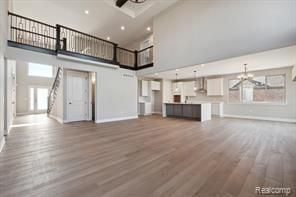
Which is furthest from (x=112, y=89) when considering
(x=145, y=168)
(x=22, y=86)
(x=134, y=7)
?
(x=22, y=86)

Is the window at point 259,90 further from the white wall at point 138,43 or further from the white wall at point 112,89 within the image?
the white wall at point 112,89

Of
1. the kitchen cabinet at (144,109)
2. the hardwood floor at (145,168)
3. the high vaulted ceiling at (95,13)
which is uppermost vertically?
the high vaulted ceiling at (95,13)

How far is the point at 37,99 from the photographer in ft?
40.0

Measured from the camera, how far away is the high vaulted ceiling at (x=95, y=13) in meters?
6.78

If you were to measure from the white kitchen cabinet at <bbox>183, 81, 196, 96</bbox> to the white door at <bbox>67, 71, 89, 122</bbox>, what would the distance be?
732 centimetres

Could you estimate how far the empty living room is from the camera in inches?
83.7

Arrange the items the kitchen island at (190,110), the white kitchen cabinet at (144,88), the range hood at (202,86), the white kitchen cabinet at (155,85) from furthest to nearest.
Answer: the white kitchen cabinet at (155,85)
the white kitchen cabinet at (144,88)
the range hood at (202,86)
the kitchen island at (190,110)

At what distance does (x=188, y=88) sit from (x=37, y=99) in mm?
12646

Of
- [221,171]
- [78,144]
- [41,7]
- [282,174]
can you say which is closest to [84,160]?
[78,144]

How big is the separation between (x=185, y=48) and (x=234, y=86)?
16.7 feet

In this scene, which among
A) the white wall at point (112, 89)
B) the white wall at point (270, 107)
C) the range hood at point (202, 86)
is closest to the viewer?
the white wall at point (112, 89)

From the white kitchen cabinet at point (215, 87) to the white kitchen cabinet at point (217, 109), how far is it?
698mm

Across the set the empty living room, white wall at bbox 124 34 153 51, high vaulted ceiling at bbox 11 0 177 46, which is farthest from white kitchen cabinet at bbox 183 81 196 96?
high vaulted ceiling at bbox 11 0 177 46

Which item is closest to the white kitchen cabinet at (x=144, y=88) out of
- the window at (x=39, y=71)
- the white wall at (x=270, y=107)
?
the white wall at (x=270, y=107)
